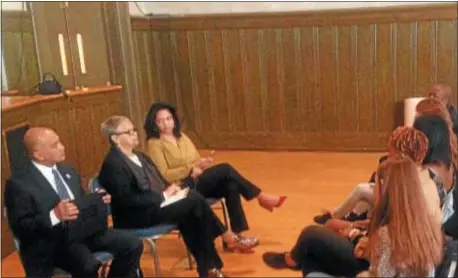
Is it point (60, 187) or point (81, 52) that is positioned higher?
point (81, 52)

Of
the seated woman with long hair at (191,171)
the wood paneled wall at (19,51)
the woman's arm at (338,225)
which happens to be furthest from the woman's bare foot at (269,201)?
the wood paneled wall at (19,51)

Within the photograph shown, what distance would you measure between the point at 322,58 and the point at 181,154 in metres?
2.08

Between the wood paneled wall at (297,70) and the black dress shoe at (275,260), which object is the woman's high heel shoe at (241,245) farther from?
the wood paneled wall at (297,70)

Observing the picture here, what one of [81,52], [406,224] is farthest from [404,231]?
[81,52]

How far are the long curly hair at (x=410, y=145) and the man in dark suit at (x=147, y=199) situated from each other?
939 millimetres

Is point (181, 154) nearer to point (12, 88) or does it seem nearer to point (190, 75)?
point (12, 88)

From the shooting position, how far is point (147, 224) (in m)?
2.23

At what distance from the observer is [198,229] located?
234 cm

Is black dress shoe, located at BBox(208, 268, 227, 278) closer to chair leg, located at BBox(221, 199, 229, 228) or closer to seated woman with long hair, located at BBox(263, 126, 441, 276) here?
chair leg, located at BBox(221, 199, 229, 228)

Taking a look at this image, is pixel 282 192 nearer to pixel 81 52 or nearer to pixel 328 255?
pixel 328 255

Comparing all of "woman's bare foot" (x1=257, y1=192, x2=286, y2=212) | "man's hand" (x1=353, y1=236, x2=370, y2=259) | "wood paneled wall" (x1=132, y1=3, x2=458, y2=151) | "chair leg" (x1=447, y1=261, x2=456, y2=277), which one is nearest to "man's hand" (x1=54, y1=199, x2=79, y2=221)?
"man's hand" (x1=353, y1=236, x2=370, y2=259)

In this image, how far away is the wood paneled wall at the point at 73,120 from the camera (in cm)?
278

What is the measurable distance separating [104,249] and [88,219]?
13cm

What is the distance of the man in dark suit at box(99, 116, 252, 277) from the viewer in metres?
2.19
